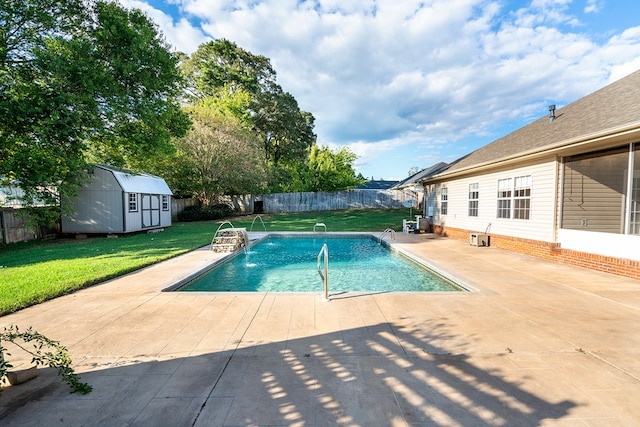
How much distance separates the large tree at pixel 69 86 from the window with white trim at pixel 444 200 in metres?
15.0

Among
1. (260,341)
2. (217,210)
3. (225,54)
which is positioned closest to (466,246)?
(260,341)

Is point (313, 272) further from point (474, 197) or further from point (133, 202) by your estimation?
point (133, 202)

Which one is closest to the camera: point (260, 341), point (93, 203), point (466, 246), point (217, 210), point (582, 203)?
point (260, 341)

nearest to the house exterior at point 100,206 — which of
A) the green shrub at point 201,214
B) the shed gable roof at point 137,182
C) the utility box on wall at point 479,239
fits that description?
the shed gable roof at point 137,182

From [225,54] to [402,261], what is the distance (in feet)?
102

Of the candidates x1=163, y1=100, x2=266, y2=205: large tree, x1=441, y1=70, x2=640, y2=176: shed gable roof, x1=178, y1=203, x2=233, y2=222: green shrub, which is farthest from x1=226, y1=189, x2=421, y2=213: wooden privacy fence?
x1=441, y1=70, x2=640, y2=176: shed gable roof

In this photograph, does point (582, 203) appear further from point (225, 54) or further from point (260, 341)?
point (225, 54)

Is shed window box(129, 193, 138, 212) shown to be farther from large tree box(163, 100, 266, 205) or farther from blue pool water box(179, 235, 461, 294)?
blue pool water box(179, 235, 461, 294)

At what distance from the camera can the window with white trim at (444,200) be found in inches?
550

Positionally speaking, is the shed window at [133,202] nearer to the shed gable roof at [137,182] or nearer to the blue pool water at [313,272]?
the shed gable roof at [137,182]

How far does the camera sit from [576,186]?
25.8ft

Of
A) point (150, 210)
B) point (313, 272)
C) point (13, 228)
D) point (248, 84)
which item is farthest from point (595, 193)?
point (248, 84)

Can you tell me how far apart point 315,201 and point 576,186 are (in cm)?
2062

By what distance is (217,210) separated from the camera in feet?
75.4
